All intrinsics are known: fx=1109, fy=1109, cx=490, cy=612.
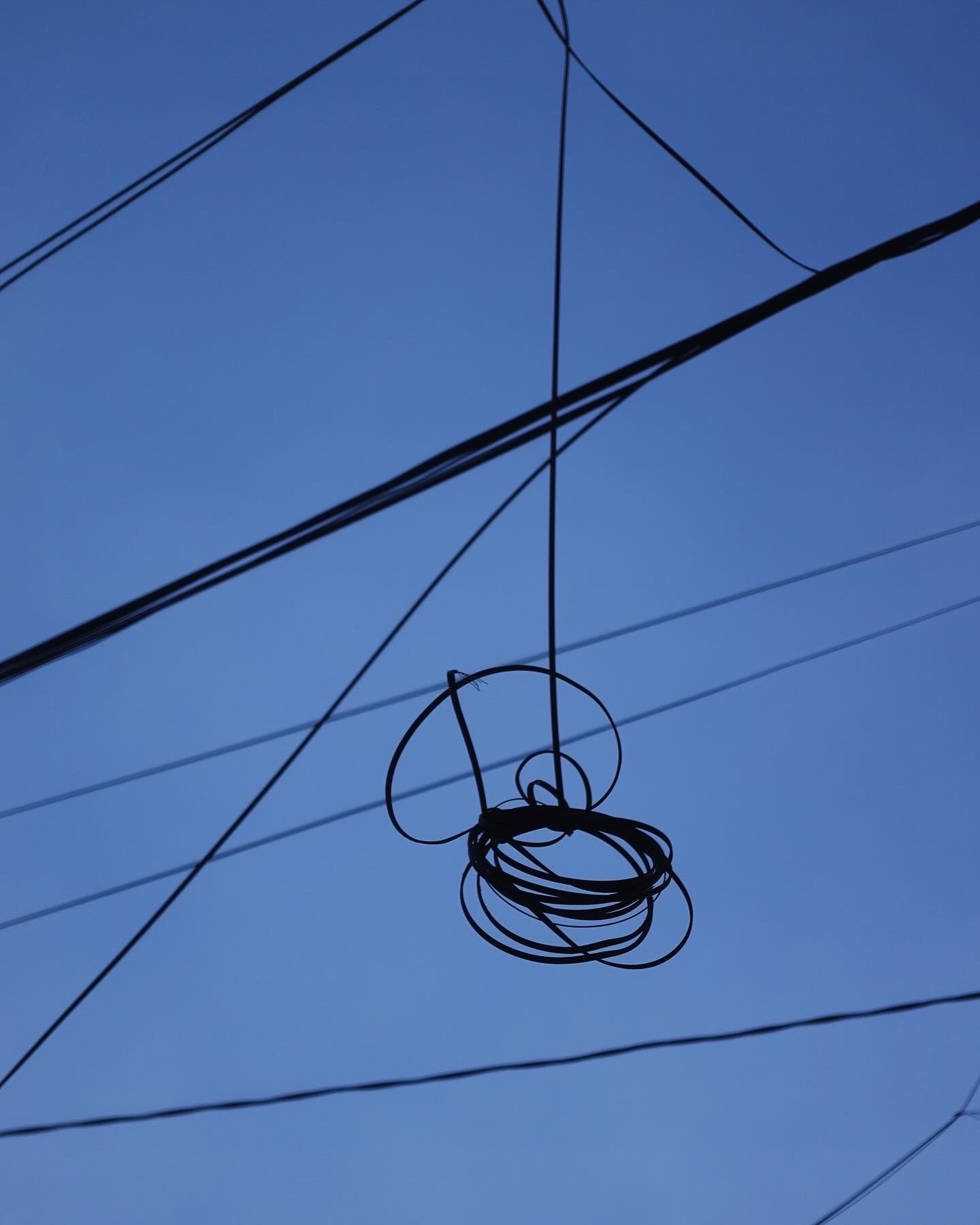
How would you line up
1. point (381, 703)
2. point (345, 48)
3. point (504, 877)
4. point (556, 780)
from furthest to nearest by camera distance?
point (381, 703)
point (345, 48)
point (504, 877)
point (556, 780)

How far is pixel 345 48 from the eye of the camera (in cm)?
304

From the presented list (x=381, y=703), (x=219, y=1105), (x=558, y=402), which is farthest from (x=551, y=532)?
(x=381, y=703)

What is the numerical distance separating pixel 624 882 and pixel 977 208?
1539mm

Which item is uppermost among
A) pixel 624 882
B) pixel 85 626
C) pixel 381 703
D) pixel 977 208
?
pixel 381 703

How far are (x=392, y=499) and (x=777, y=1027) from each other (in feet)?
8.52

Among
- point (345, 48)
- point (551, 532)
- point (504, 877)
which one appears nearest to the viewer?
point (551, 532)

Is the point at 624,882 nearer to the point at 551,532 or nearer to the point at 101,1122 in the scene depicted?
the point at 551,532

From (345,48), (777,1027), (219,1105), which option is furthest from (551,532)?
(219,1105)

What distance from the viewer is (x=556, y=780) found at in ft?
7.59

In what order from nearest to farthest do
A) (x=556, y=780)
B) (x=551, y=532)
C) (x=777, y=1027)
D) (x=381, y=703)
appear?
1. (x=551, y=532)
2. (x=556, y=780)
3. (x=777, y=1027)
4. (x=381, y=703)

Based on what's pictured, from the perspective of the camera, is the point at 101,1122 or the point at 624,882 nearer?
the point at 624,882

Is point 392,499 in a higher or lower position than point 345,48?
lower

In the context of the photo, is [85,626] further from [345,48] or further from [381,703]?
[381,703]

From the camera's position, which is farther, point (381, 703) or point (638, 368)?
point (381, 703)
